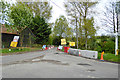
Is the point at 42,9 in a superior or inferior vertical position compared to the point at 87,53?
superior

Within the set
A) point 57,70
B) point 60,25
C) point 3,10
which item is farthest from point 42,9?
point 57,70

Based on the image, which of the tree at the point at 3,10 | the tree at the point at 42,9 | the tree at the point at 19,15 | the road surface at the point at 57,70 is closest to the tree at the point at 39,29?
the tree at the point at 42,9

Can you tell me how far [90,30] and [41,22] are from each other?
21.7m

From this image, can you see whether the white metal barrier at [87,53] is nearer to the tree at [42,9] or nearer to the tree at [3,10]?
the tree at [3,10]

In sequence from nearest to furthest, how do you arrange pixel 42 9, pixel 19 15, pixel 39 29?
pixel 19 15 < pixel 39 29 < pixel 42 9

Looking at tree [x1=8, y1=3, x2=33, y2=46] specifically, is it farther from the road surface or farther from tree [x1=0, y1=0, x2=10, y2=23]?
the road surface

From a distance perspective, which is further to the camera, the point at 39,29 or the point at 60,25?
the point at 60,25

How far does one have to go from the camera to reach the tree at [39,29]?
39.5m

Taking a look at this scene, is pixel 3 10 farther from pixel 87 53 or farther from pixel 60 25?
pixel 60 25

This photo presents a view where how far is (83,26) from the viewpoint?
76.4 ft

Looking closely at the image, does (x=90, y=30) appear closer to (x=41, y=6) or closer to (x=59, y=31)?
(x=41, y=6)

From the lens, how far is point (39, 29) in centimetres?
3938

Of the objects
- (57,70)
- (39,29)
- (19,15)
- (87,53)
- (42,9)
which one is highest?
(42,9)

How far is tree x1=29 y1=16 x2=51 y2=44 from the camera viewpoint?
129ft
